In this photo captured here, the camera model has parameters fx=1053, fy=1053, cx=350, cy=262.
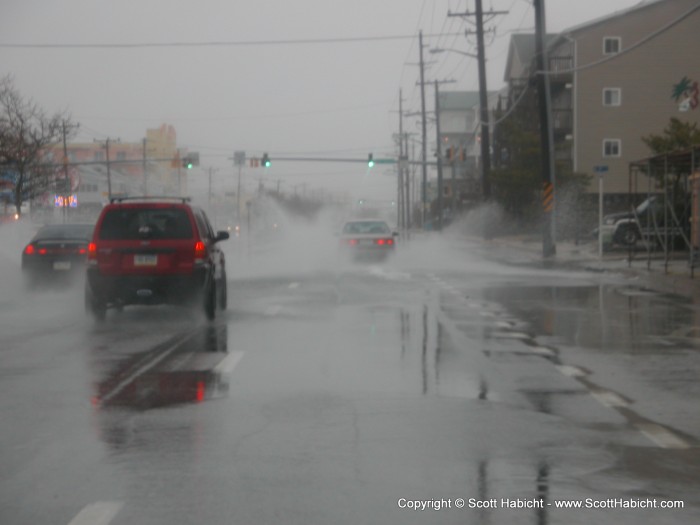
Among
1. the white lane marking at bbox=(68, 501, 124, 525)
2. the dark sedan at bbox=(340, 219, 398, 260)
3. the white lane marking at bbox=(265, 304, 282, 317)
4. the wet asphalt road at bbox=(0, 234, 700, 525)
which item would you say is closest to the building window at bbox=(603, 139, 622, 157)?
the dark sedan at bbox=(340, 219, 398, 260)

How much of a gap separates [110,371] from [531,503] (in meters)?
6.20

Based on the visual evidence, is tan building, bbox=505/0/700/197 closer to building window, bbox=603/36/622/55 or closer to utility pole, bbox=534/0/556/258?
building window, bbox=603/36/622/55

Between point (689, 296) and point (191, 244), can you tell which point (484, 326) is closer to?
point (191, 244)

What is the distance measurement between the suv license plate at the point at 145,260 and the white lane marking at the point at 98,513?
993cm

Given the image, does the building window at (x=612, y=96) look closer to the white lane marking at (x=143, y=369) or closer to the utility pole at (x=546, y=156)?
the utility pole at (x=546, y=156)

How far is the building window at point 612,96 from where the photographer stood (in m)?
59.3

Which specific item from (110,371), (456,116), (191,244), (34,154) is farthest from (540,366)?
(456,116)

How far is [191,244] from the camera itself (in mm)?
15961

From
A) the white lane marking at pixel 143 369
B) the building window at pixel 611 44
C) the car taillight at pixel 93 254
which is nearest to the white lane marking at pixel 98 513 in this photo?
the white lane marking at pixel 143 369

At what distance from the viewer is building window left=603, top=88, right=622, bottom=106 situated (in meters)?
59.3

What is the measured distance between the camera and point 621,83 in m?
59.2

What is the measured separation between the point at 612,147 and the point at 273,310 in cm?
4581

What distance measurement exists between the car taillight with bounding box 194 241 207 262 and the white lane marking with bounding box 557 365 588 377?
21.7 feet

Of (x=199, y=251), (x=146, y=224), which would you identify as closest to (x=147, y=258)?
(x=146, y=224)
